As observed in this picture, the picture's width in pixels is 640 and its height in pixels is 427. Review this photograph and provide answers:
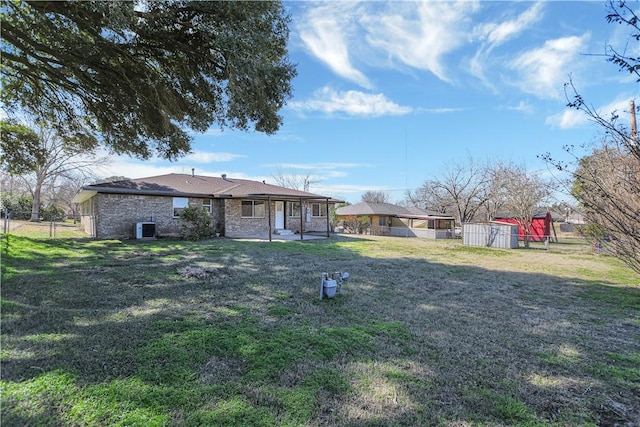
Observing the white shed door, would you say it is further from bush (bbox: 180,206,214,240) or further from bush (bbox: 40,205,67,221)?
bush (bbox: 40,205,67,221)

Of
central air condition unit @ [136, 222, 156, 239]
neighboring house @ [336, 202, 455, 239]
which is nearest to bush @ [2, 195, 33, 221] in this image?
central air condition unit @ [136, 222, 156, 239]

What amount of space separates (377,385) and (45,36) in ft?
31.3

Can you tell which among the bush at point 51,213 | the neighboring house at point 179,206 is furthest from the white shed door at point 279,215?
the bush at point 51,213

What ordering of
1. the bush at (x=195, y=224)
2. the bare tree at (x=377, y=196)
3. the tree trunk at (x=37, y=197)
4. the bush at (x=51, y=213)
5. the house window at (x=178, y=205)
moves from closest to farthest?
the bush at (x=195, y=224), the house window at (x=178, y=205), the tree trunk at (x=37, y=197), the bush at (x=51, y=213), the bare tree at (x=377, y=196)

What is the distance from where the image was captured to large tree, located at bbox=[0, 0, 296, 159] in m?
5.82

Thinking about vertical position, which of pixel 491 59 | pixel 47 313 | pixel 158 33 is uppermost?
pixel 491 59

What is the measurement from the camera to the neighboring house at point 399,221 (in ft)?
88.9

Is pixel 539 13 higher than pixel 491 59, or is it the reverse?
pixel 491 59

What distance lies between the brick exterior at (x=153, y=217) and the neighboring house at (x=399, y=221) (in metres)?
13.0

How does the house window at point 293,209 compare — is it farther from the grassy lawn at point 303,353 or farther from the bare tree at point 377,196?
the bare tree at point 377,196

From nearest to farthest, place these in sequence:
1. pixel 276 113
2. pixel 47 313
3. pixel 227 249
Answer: pixel 47 313
pixel 276 113
pixel 227 249

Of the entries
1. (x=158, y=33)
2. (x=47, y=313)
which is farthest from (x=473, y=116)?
(x=47, y=313)

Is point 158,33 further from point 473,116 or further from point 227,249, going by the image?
point 473,116

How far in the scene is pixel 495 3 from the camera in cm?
730
